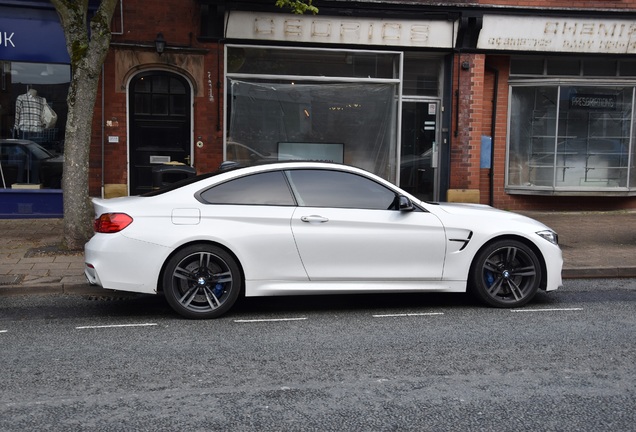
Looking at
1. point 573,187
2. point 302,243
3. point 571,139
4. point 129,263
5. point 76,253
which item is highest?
point 571,139

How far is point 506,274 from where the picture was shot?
292 inches

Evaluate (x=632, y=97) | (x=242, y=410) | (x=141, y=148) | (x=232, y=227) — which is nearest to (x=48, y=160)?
(x=141, y=148)

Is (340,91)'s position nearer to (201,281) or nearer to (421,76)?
(421,76)

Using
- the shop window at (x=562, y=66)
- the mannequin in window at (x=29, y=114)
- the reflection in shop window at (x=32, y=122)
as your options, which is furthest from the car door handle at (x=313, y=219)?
the shop window at (x=562, y=66)

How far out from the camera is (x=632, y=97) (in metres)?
15.2

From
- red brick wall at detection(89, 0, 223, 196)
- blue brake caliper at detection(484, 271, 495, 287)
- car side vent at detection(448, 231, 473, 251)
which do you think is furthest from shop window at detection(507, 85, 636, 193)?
car side vent at detection(448, 231, 473, 251)

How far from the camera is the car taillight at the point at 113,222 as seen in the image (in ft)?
22.5

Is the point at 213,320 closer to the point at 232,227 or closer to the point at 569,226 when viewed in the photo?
the point at 232,227

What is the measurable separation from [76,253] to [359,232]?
4.77 m

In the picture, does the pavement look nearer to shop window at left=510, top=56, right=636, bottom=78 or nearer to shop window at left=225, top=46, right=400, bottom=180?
shop window at left=510, top=56, right=636, bottom=78

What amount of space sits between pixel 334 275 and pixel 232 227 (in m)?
1.08

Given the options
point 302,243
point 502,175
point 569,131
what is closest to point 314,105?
point 502,175

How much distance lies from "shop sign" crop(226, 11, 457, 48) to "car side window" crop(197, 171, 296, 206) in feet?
22.9

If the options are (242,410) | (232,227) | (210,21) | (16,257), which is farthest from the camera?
(210,21)
